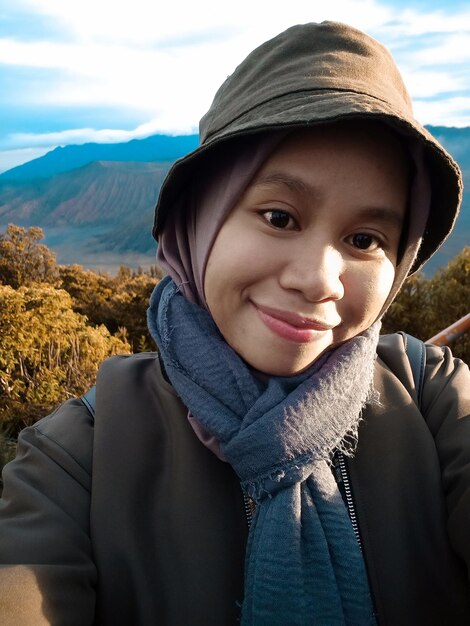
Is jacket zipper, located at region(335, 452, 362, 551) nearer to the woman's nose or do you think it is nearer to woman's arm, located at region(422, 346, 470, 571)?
woman's arm, located at region(422, 346, 470, 571)

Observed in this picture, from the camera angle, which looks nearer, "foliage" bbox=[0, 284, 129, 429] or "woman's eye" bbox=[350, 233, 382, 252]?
"woman's eye" bbox=[350, 233, 382, 252]

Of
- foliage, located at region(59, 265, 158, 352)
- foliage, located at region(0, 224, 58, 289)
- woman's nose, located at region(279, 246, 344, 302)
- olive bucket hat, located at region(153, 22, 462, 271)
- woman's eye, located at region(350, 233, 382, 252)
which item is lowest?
foliage, located at region(59, 265, 158, 352)

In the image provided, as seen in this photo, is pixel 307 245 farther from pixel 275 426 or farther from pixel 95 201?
pixel 95 201

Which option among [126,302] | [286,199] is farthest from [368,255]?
[126,302]

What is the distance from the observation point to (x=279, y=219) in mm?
1254

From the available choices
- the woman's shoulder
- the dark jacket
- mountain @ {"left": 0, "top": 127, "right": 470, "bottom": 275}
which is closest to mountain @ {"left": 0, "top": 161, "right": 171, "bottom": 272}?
mountain @ {"left": 0, "top": 127, "right": 470, "bottom": 275}

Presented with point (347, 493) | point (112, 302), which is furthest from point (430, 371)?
point (112, 302)

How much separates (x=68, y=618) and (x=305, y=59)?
1.39 m

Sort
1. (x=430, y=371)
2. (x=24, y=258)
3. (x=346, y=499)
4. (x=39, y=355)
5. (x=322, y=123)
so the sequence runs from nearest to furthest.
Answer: (x=322, y=123) < (x=346, y=499) < (x=430, y=371) < (x=39, y=355) < (x=24, y=258)

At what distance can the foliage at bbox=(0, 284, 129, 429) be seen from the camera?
13.1 feet

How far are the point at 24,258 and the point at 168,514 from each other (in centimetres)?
1013

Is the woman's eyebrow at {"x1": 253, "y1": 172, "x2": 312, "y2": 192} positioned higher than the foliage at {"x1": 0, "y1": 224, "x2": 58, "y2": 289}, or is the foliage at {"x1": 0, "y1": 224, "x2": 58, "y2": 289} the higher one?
the woman's eyebrow at {"x1": 253, "y1": 172, "x2": 312, "y2": 192}

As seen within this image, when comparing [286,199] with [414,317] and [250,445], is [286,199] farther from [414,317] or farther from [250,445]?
[414,317]

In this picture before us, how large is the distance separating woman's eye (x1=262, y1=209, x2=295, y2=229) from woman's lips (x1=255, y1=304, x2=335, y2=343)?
7.9 inches
